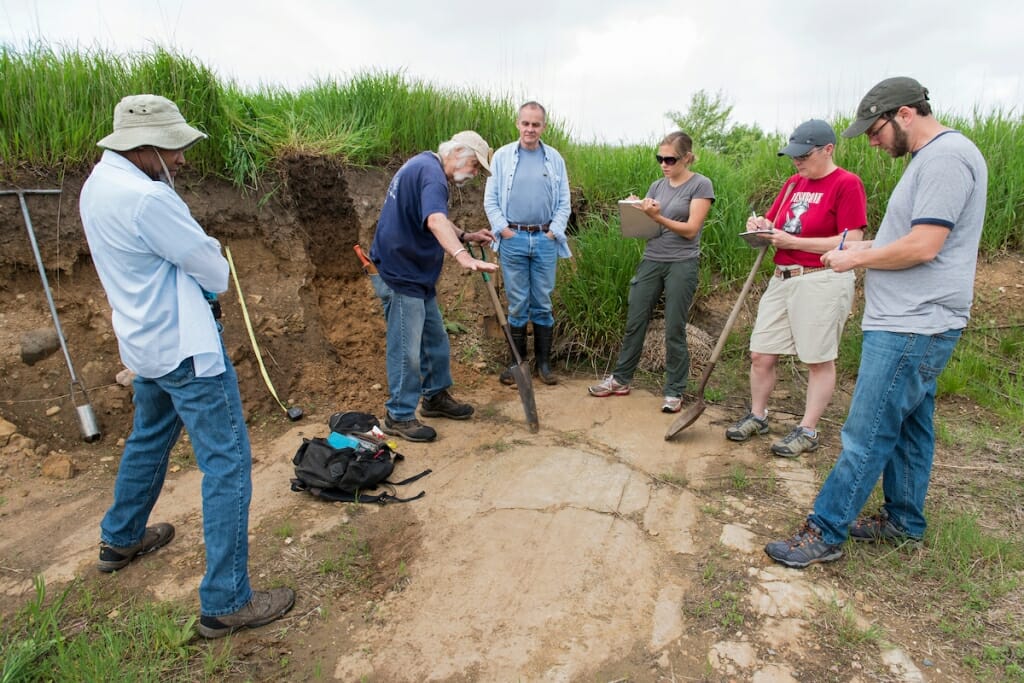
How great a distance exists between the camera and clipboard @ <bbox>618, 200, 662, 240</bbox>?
4074 millimetres

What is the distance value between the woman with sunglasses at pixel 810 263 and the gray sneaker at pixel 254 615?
113 inches

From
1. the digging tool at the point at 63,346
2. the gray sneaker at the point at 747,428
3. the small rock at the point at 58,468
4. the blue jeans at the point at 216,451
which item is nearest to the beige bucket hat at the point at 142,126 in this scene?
the blue jeans at the point at 216,451

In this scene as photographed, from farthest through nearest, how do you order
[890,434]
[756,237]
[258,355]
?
1. [258,355]
2. [756,237]
3. [890,434]

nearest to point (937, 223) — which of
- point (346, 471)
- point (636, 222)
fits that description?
point (636, 222)

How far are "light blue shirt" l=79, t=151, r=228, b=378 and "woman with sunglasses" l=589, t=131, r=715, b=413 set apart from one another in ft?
8.85

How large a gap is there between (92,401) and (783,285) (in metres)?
4.46

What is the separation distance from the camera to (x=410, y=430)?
402 cm

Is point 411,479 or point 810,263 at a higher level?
point 810,263

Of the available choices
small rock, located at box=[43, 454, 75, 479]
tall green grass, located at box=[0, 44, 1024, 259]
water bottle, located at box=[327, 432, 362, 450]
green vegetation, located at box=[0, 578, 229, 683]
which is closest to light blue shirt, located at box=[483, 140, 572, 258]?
tall green grass, located at box=[0, 44, 1024, 259]

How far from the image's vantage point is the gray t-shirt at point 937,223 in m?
2.26

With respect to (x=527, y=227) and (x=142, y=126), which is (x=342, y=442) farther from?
(x=527, y=227)

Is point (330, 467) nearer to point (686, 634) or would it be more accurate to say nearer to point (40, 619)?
point (40, 619)

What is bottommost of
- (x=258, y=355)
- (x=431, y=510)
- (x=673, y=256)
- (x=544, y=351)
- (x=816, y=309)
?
(x=431, y=510)

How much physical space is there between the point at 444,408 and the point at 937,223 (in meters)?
3.08
